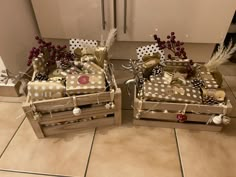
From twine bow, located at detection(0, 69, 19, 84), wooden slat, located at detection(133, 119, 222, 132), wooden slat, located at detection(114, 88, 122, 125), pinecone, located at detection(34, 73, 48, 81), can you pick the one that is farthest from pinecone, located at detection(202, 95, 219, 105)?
twine bow, located at detection(0, 69, 19, 84)

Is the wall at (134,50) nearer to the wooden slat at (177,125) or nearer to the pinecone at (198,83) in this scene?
the pinecone at (198,83)

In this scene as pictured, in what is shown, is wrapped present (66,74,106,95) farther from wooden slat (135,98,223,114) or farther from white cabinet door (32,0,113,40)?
white cabinet door (32,0,113,40)

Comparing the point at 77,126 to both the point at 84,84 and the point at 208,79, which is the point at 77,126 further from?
the point at 208,79

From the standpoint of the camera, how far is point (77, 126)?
A: 0.90 meters

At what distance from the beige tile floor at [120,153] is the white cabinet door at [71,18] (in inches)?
22.2

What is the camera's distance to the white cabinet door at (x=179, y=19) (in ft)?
3.33

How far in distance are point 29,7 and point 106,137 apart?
0.85 m

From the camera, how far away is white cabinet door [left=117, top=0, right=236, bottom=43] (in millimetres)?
1015

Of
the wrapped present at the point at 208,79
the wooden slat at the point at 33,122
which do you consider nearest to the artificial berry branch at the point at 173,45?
the wrapped present at the point at 208,79

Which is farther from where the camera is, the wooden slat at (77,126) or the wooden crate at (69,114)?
the wooden slat at (77,126)

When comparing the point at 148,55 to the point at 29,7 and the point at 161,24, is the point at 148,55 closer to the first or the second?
the point at 161,24

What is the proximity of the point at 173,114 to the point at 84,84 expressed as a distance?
0.40 m

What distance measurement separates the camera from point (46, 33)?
3.95ft

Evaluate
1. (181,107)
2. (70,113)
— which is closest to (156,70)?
(181,107)
